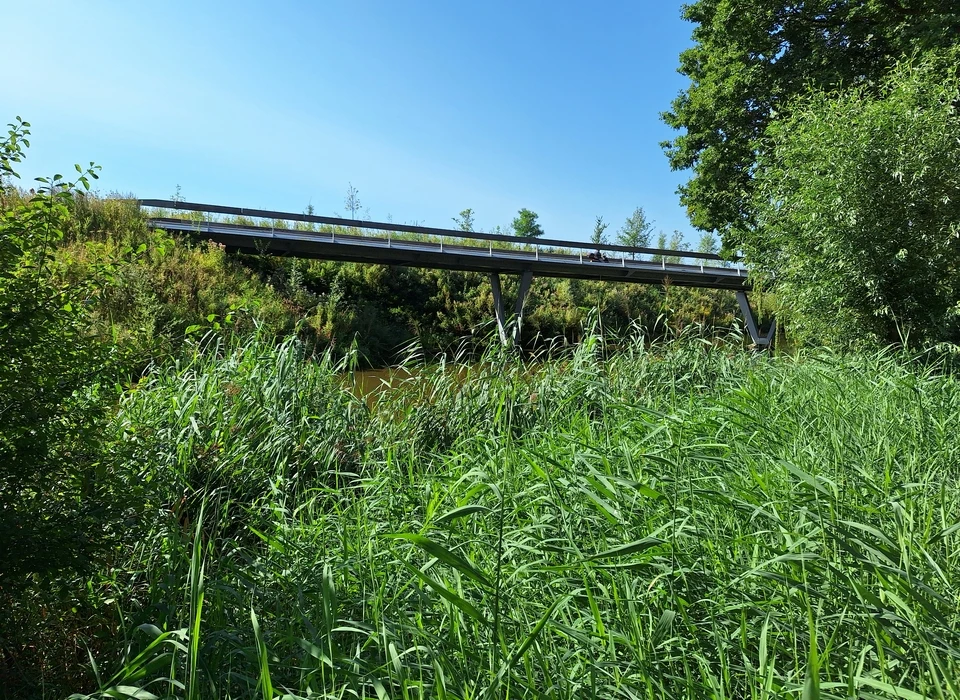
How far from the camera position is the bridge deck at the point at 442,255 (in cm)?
1808

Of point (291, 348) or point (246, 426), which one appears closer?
point (246, 426)

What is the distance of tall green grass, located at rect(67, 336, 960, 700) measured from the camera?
1.68 meters

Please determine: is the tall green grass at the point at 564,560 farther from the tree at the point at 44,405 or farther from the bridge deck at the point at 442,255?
the bridge deck at the point at 442,255

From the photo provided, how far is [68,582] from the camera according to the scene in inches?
92.7

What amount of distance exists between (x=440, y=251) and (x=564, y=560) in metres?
18.4

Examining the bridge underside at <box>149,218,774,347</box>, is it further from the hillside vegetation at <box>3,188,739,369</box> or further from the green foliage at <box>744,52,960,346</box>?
the green foliage at <box>744,52,960,346</box>

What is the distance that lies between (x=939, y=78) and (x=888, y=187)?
3.59 metres

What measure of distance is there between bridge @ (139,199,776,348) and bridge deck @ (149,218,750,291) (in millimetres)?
30

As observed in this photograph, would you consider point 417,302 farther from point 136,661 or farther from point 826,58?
point 136,661

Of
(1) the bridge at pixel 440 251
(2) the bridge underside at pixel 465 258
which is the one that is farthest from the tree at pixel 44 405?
(1) the bridge at pixel 440 251

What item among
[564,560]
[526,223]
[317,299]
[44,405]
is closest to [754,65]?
[317,299]

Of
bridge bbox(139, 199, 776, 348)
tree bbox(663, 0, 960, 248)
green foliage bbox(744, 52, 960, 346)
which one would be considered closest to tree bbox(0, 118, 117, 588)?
green foliage bbox(744, 52, 960, 346)

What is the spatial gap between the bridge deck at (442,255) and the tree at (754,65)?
9.48 ft

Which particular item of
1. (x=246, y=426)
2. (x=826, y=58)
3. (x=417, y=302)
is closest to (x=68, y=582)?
(x=246, y=426)
